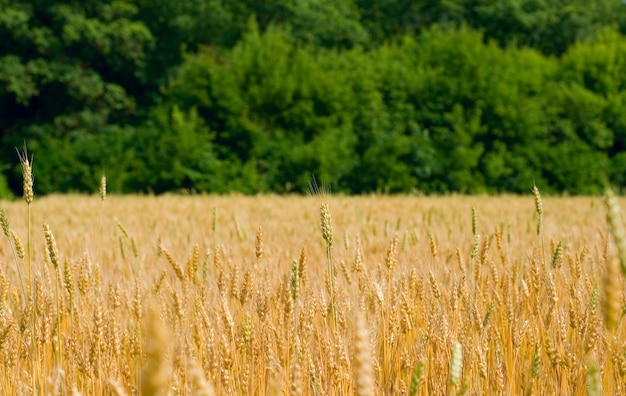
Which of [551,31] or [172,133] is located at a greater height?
[551,31]

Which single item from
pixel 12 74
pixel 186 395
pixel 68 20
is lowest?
pixel 186 395

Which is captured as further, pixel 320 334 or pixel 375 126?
pixel 375 126

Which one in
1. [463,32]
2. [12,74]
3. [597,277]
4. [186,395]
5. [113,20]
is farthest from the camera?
[113,20]

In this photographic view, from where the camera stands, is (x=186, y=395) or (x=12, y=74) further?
(x=12, y=74)

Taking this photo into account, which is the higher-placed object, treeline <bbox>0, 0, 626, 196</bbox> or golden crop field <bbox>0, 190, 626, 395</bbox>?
treeline <bbox>0, 0, 626, 196</bbox>

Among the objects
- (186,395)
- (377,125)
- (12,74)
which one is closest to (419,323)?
(186,395)

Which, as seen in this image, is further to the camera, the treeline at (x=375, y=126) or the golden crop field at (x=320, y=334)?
the treeline at (x=375, y=126)

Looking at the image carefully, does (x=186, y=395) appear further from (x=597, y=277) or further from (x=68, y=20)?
(x=68, y=20)

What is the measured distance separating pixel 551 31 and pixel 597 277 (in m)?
26.1

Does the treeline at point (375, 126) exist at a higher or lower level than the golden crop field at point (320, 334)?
higher

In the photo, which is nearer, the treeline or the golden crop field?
the golden crop field

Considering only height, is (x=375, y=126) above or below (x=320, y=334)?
above

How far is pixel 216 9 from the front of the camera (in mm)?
24656

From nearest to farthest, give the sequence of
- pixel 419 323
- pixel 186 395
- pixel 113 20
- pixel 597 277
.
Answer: pixel 186 395, pixel 419 323, pixel 597 277, pixel 113 20
